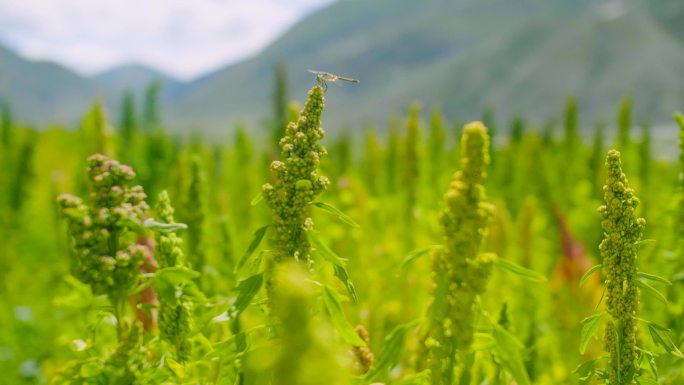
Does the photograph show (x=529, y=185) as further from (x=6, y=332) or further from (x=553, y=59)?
(x=553, y=59)

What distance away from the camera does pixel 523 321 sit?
5777mm

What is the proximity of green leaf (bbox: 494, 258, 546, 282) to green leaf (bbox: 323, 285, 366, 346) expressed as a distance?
→ 393 mm

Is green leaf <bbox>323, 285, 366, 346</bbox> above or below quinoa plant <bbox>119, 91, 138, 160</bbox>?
below

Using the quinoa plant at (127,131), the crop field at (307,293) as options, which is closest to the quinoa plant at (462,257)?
the crop field at (307,293)

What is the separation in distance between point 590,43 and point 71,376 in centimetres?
21146

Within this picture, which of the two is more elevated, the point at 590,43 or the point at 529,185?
the point at 590,43

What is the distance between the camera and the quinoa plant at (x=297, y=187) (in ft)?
5.57

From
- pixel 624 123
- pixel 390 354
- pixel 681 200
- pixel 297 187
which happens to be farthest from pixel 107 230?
pixel 624 123

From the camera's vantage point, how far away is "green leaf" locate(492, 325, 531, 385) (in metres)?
1.49

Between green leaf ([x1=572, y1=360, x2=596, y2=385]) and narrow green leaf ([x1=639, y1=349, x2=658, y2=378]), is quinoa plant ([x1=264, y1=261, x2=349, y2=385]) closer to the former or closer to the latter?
green leaf ([x1=572, y1=360, x2=596, y2=385])

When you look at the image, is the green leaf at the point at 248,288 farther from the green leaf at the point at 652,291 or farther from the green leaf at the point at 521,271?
the green leaf at the point at 652,291

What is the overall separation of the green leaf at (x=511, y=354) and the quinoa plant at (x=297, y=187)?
1.77 feet

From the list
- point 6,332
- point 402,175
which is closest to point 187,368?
point 402,175

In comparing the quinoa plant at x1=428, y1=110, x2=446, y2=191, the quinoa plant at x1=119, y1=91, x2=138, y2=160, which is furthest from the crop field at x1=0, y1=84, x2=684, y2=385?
the quinoa plant at x1=119, y1=91, x2=138, y2=160
